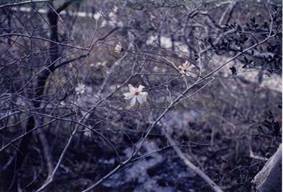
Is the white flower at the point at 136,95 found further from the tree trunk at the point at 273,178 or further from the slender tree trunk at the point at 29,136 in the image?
the tree trunk at the point at 273,178

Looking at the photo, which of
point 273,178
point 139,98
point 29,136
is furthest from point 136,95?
point 29,136

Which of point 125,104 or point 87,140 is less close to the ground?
point 125,104

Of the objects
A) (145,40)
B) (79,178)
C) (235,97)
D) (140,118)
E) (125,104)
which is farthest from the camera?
(235,97)

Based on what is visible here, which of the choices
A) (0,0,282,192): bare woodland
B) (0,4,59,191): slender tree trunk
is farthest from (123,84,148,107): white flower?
(0,4,59,191): slender tree trunk

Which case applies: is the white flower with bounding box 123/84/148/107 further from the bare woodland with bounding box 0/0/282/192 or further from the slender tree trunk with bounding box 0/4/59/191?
the slender tree trunk with bounding box 0/4/59/191

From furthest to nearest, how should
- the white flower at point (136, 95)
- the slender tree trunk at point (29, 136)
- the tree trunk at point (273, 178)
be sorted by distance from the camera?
the slender tree trunk at point (29, 136) < the white flower at point (136, 95) < the tree trunk at point (273, 178)

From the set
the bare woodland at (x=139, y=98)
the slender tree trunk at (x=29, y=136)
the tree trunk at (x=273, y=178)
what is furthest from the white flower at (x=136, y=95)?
the tree trunk at (x=273, y=178)

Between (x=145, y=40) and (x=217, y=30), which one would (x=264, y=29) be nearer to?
(x=217, y=30)

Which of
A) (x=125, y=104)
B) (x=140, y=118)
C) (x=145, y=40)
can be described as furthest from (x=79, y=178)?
(x=145, y=40)

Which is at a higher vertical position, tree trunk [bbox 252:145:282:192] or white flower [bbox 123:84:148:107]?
white flower [bbox 123:84:148:107]
